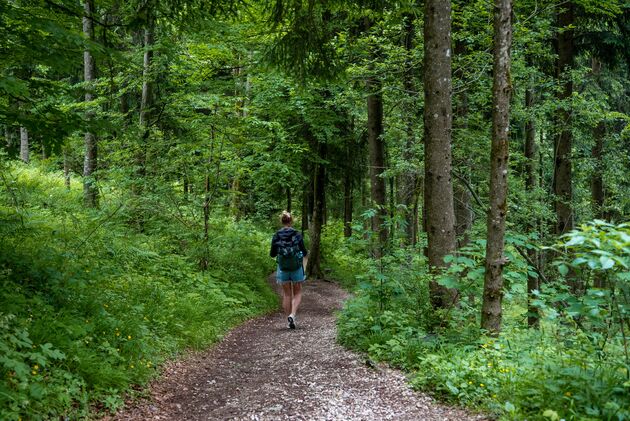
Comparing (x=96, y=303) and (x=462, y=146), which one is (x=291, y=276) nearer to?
(x=96, y=303)

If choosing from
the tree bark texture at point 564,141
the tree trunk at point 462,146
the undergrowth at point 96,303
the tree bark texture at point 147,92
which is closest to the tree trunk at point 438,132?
the tree trunk at point 462,146

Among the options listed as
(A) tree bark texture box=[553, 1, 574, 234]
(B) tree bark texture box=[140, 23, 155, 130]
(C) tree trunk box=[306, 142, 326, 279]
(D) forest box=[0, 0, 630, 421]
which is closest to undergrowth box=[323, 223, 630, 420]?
(D) forest box=[0, 0, 630, 421]

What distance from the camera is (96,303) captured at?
5551 mm

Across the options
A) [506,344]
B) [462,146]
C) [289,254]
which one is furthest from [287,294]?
[506,344]

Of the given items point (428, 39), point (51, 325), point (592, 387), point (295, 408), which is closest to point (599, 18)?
point (428, 39)

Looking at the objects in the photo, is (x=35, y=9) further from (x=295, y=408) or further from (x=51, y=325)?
(x=295, y=408)

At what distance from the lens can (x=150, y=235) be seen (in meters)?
11.4

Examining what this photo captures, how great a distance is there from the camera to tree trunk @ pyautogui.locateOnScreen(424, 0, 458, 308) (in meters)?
6.00

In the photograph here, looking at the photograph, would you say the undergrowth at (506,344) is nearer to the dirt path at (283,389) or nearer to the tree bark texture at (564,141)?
the dirt path at (283,389)

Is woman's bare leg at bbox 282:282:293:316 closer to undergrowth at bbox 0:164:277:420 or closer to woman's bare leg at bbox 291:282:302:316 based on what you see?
woman's bare leg at bbox 291:282:302:316

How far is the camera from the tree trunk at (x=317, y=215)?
16328 mm

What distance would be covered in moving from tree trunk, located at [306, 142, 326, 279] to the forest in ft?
0.75

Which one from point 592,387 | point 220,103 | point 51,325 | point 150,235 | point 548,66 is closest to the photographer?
point 592,387

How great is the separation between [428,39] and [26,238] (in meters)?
6.66
